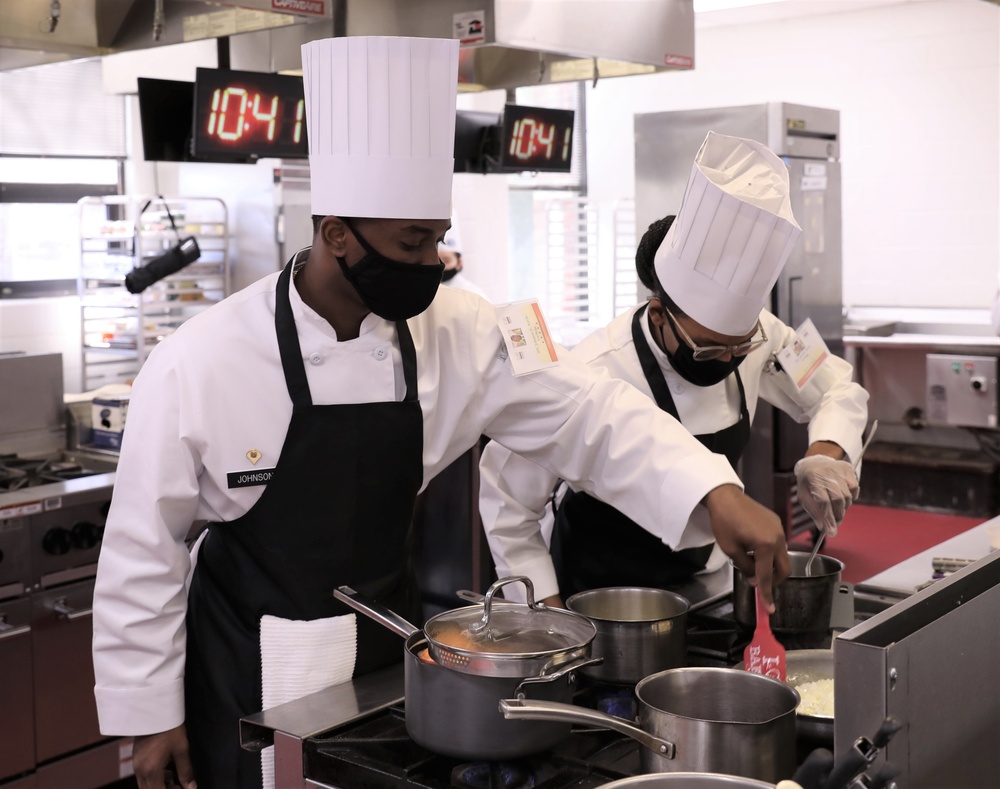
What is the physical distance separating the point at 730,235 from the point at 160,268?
3472 mm

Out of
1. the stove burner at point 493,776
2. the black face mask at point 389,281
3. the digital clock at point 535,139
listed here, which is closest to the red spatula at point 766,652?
the stove burner at point 493,776

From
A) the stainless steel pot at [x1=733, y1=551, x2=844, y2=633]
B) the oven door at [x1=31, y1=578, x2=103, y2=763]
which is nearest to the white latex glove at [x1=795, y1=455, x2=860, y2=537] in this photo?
the stainless steel pot at [x1=733, y1=551, x2=844, y2=633]

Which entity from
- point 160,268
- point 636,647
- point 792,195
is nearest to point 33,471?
point 160,268

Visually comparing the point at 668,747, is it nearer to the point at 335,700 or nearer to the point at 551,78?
the point at 335,700

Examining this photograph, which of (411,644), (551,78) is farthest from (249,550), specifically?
(551,78)

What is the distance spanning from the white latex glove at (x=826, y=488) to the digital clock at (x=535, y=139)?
3462 mm

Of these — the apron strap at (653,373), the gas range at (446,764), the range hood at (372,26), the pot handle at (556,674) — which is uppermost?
the range hood at (372,26)

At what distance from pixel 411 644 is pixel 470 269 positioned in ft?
18.6

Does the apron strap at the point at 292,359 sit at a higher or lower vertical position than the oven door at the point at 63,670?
higher

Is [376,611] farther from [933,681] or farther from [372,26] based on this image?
[372,26]

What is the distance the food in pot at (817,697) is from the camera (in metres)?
1.44

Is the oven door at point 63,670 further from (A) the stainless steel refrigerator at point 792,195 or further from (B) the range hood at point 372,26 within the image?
(A) the stainless steel refrigerator at point 792,195

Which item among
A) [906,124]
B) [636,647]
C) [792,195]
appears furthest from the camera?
[906,124]

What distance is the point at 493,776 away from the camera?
1259 mm
